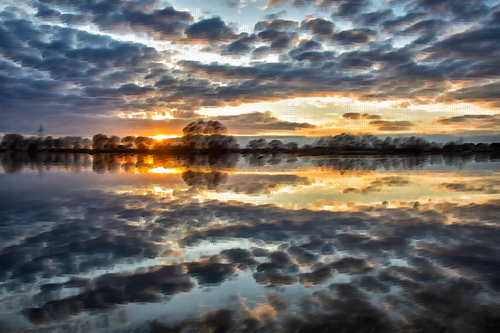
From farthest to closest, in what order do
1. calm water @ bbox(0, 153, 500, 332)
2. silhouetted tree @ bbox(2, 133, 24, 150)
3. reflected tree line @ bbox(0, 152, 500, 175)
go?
1. silhouetted tree @ bbox(2, 133, 24, 150)
2. reflected tree line @ bbox(0, 152, 500, 175)
3. calm water @ bbox(0, 153, 500, 332)

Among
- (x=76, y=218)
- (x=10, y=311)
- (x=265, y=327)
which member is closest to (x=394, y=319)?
(x=265, y=327)

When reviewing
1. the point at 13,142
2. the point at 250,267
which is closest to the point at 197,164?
the point at 250,267

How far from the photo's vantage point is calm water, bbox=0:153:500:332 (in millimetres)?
5316

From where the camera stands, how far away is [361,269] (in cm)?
734

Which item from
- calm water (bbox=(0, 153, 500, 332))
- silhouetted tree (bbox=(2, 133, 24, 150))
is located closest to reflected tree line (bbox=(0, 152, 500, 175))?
calm water (bbox=(0, 153, 500, 332))

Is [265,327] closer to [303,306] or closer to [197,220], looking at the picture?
[303,306]

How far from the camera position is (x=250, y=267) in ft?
24.3

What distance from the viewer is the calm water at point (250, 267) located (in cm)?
532

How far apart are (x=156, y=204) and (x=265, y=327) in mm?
10882

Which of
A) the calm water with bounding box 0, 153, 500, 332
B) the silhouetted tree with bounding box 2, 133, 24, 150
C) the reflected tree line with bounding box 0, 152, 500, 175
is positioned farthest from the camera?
the silhouetted tree with bounding box 2, 133, 24, 150

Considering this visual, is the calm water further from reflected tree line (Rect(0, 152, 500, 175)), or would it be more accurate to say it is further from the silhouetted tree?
the silhouetted tree

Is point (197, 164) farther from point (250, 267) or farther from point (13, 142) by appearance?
point (13, 142)

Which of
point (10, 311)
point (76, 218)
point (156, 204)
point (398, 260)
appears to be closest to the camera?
point (10, 311)

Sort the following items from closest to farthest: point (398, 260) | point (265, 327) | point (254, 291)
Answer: point (265, 327) < point (254, 291) < point (398, 260)
